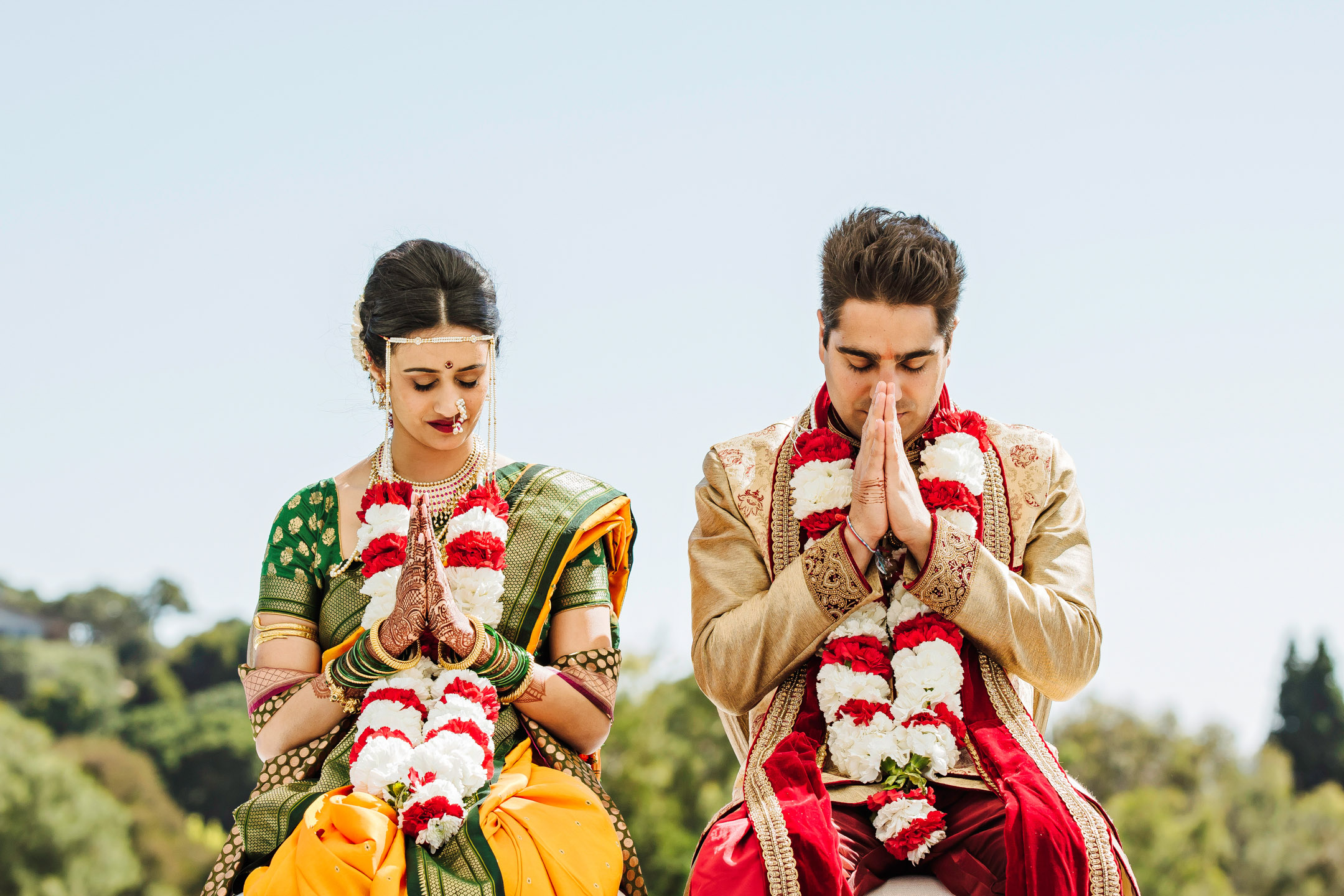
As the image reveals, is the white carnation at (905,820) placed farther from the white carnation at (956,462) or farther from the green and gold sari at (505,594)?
the white carnation at (956,462)

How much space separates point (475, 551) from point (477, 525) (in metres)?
0.11

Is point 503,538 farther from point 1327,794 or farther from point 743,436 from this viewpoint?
point 1327,794

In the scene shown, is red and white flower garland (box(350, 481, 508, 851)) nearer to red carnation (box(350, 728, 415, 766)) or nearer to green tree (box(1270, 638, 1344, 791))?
red carnation (box(350, 728, 415, 766))

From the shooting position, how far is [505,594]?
15.8 feet

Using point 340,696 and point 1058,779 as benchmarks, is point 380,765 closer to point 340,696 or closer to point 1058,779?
point 340,696

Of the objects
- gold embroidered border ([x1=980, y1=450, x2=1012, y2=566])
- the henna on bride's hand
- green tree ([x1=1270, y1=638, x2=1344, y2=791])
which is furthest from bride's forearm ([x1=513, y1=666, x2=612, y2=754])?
green tree ([x1=1270, y1=638, x2=1344, y2=791])

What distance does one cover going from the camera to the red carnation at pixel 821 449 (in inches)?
185

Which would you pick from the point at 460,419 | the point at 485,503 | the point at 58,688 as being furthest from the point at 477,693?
the point at 58,688

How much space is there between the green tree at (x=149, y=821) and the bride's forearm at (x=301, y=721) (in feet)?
134

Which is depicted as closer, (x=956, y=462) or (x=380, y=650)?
(x=380, y=650)

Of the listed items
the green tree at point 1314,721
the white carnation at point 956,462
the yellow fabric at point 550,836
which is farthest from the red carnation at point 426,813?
the green tree at point 1314,721

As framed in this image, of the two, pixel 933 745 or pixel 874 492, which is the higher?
pixel 874 492

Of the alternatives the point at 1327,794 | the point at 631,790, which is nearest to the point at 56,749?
the point at 631,790

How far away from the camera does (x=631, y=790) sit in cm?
3419
